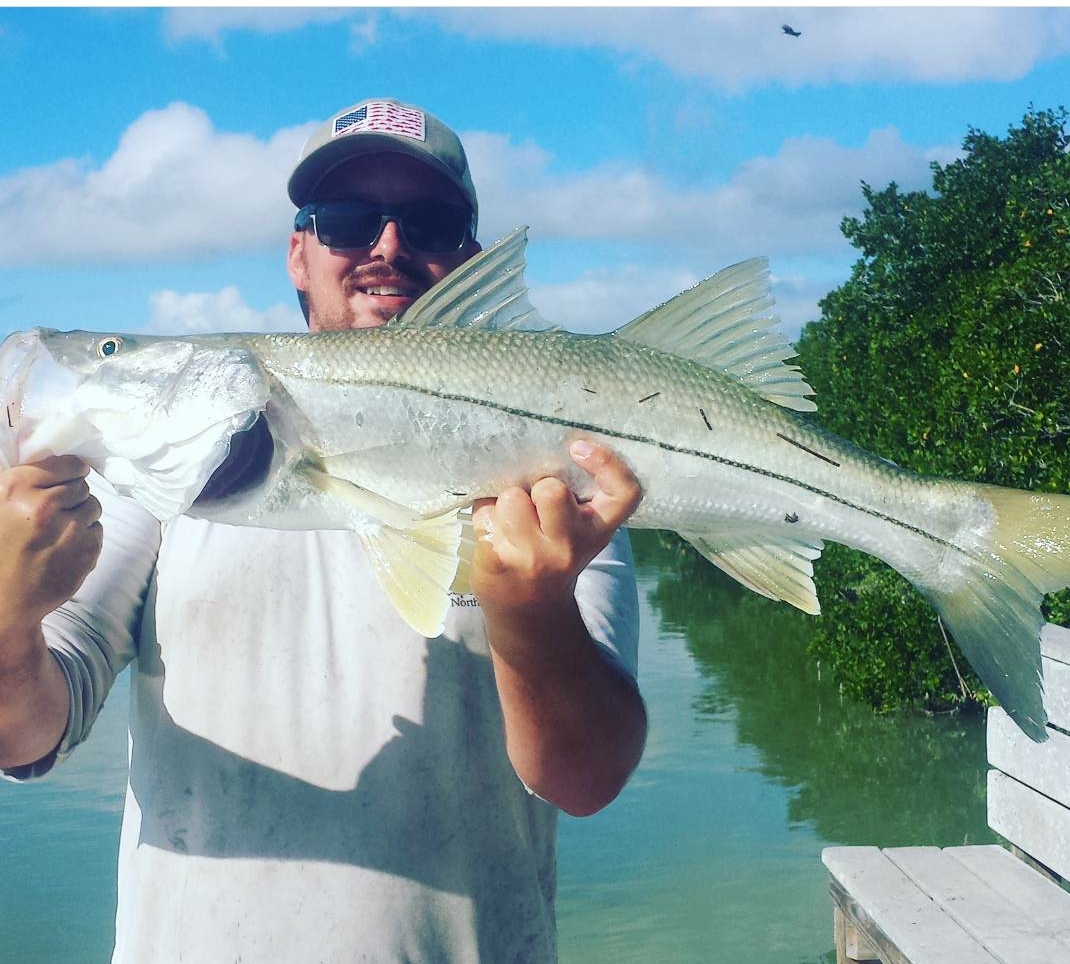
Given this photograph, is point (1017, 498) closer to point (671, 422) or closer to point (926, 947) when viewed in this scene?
point (671, 422)

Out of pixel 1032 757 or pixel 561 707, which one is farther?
pixel 1032 757

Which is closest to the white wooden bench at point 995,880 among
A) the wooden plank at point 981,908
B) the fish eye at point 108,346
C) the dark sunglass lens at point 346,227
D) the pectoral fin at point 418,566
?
the wooden plank at point 981,908

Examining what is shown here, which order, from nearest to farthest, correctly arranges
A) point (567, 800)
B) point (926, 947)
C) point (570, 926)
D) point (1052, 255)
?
1. point (567, 800)
2. point (926, 947)
3. point (570, 926)
4. point (1052, 255)

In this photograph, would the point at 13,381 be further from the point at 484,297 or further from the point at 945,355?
the point at 945,355

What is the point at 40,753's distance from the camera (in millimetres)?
2549

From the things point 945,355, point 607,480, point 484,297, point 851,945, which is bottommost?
point 851,945

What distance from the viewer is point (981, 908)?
4.44 metres

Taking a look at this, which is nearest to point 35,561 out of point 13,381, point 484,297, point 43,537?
point 43,537

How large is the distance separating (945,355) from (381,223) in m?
11.6

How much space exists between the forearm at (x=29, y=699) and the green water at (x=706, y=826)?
17.0ft

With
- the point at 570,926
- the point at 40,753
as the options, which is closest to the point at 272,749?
the point at 40,753

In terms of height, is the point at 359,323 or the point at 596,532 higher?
the point at 359,323

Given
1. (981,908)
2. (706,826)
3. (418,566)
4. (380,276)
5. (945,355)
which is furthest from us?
(945,355)

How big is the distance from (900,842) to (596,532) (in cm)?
790
